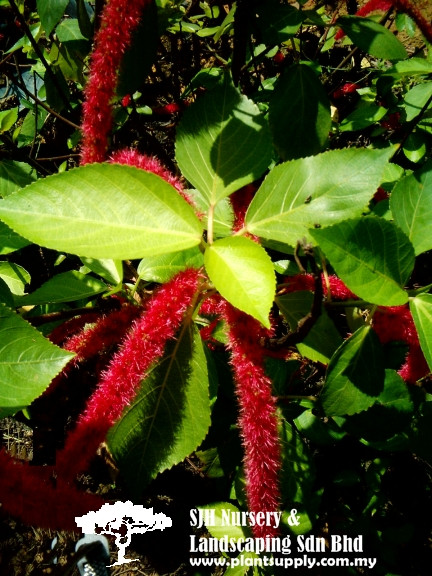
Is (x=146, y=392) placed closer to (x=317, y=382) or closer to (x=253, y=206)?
(x=253, y=206)

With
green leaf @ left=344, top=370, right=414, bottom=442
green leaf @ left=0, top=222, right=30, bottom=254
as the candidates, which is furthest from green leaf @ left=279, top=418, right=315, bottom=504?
green leaf @ left=0, top=222, right=30, bottom=254

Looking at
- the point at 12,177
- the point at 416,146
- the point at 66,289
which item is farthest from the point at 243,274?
the point at 416,146

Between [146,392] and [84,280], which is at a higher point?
[84,280]

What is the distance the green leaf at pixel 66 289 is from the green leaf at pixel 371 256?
580mm

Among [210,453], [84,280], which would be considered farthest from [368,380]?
[210,453]

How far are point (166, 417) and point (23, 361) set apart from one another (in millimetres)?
409

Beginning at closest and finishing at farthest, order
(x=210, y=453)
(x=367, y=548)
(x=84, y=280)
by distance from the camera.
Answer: (x=84, y=280) → (x=367, y=548) → (x=210, y=453)

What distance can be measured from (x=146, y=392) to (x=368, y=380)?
18.0 inches

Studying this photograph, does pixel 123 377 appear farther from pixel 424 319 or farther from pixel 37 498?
pixel 424 319

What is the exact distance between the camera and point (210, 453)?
170cm

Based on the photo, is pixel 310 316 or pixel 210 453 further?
pixel 210 453

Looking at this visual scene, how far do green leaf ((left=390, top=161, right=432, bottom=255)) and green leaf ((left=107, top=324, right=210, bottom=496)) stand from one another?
0.48 meters

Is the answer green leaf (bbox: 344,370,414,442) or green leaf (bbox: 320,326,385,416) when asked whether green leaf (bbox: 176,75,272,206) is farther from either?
green leaf (bbox: 344,370,414,442)
